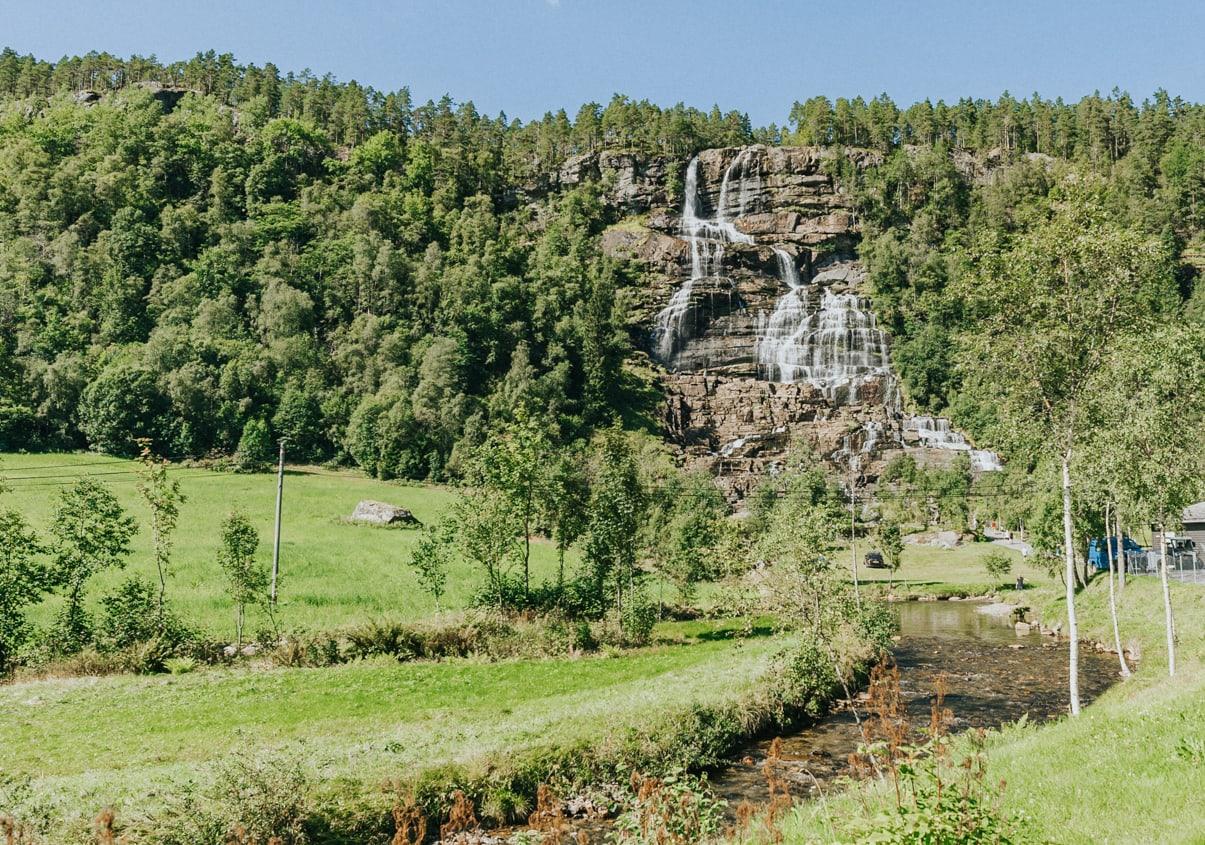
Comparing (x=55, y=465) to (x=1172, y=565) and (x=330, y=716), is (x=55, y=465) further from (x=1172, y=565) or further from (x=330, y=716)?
(x=1172, y=565)

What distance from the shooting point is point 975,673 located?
108 feet

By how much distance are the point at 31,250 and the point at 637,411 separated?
98.8 metres

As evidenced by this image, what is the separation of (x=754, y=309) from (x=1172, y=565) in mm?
94021

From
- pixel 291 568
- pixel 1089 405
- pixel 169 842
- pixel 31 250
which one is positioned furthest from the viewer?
pixel 31 250

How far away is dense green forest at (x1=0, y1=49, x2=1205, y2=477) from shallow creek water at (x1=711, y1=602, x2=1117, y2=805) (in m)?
45.8

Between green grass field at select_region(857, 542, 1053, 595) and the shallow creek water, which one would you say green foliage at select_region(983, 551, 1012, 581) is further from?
the shallow creek water

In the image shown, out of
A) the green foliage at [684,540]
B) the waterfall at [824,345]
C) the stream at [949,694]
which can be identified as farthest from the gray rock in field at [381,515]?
the waterfall at [824,345]

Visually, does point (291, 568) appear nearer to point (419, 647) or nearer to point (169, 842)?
point (419, 647)

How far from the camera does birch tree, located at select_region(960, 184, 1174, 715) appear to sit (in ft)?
72.9

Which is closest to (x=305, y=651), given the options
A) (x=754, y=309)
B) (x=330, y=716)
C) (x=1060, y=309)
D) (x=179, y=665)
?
(x=179, y=665)

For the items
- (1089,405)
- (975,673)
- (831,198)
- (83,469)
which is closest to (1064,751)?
(1089,405)

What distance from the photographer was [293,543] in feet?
166

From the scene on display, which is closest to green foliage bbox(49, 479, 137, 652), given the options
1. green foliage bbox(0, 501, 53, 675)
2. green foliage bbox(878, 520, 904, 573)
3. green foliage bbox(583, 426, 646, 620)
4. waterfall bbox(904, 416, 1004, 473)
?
green foliage bbox(0, 501, 53, 675)

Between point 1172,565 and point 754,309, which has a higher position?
point 754,309
